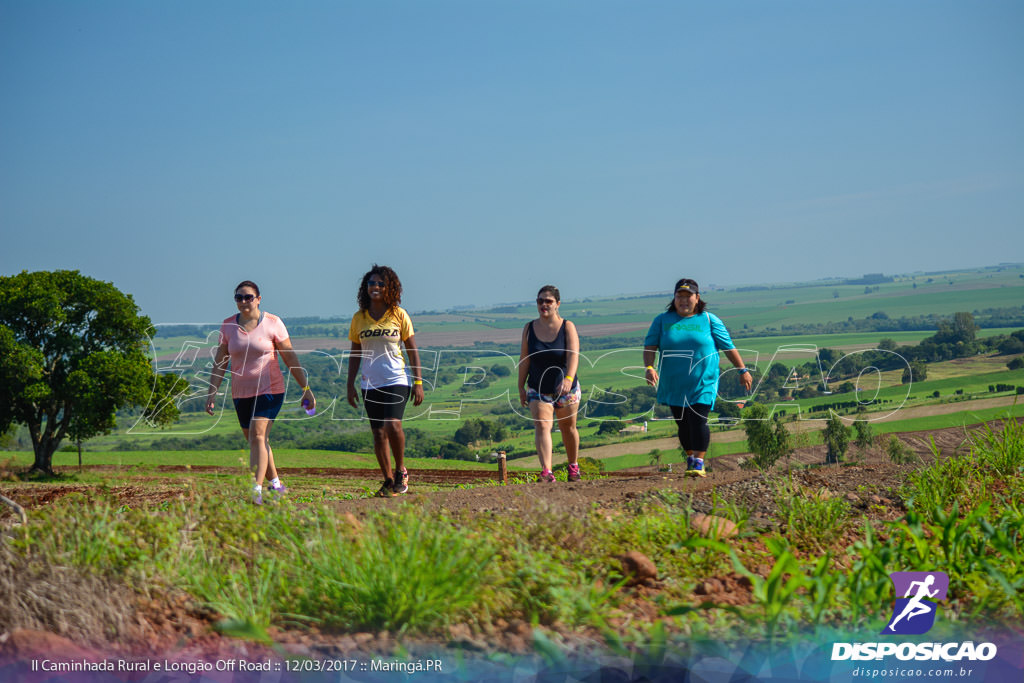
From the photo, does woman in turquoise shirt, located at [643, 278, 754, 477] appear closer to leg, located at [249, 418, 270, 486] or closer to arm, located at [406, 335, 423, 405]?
arm, located at [406, 335, 423, 405]

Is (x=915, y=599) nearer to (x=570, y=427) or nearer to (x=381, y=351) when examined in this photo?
(x=570, y=427)

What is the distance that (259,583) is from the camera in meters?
3.89

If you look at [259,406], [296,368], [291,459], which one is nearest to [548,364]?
[296,368]

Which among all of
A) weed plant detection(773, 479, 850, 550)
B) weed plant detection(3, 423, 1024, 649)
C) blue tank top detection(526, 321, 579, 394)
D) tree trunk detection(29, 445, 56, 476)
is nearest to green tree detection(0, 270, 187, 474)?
tree trunk detection(29, 445, 56, 476)

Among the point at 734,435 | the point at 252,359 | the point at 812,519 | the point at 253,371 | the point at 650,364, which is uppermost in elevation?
the point at 252,359

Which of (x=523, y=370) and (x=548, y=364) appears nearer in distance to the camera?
(x=548, y=364)

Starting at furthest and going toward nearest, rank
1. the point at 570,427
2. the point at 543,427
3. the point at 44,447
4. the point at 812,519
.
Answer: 1. the point at 44,447
2. the point at 570,427
3. the point at 543,427
4. the point at 812,519

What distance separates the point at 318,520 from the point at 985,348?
252ft

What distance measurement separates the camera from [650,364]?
7.90m

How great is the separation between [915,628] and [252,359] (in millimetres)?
5536

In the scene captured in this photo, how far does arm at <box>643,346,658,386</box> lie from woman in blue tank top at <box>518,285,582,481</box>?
0.67 metres

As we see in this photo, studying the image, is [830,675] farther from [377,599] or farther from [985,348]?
[985,348]

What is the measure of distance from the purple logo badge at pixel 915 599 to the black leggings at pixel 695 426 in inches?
144

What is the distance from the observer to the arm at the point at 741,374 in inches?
293
